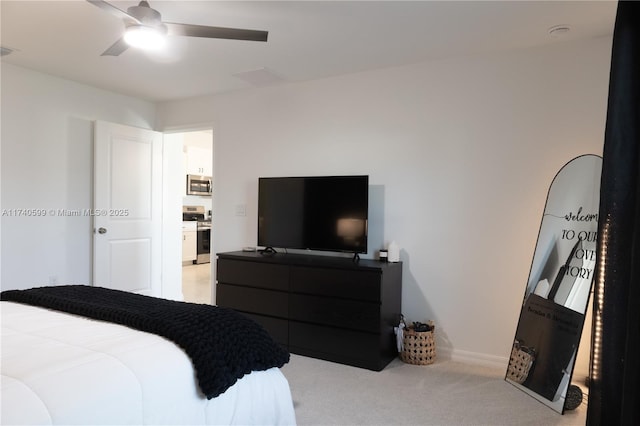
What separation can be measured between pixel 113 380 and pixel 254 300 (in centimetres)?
236

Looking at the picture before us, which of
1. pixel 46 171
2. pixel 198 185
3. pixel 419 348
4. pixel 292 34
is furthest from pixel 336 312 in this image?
pixel 198 185

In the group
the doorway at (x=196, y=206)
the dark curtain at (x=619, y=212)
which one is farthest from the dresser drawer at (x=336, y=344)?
the doorway at (x=196, y=206)

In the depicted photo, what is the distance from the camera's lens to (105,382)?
1.25 meters

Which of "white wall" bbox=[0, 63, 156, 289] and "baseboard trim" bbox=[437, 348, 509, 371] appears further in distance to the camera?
"white wall" bbox=[0, 63, 156, 289]

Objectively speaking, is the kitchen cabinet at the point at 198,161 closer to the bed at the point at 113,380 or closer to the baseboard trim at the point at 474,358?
the baseboard trim at the point at 474,358

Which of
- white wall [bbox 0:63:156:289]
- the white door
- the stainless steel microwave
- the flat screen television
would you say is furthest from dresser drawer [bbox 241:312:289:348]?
the stainless steel microwave

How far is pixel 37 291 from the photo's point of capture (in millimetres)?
2178

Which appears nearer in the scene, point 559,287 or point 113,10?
point 113,10

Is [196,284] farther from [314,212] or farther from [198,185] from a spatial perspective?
[314,212]

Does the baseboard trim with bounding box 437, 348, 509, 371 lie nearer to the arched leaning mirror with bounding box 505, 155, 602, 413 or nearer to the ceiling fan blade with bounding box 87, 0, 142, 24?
the arched leaning mirror with bounding box 505, 155, 602, 413

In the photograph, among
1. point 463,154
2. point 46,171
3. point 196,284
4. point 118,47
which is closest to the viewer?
point 118,47

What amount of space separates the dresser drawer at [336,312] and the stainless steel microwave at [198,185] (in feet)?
17.2

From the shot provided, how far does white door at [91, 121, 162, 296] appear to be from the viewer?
4.33 metres

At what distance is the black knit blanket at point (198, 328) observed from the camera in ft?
4.94
